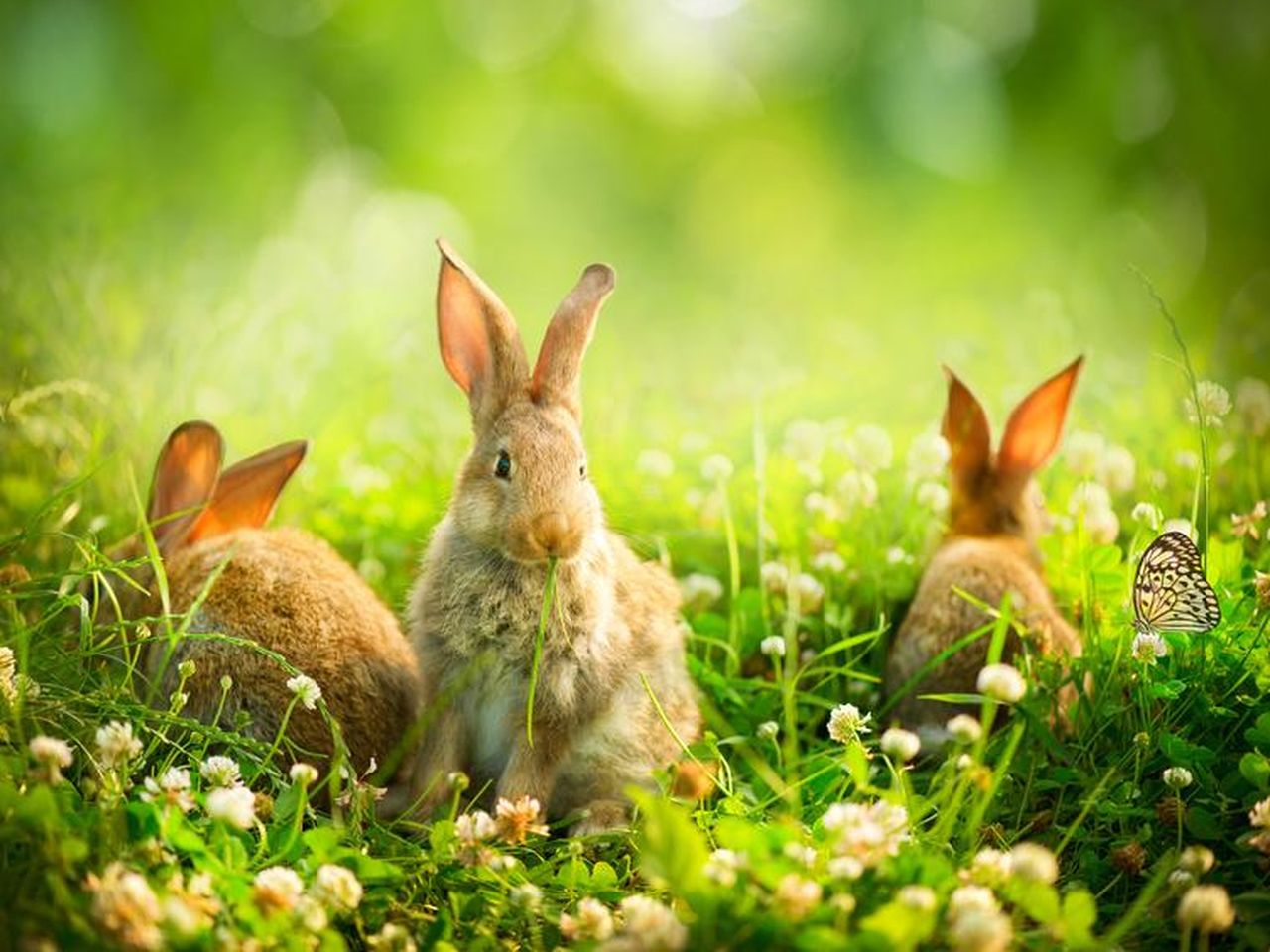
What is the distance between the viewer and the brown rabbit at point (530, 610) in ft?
14.4

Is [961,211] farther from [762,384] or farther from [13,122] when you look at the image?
[13,122]

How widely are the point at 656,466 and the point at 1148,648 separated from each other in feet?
7.49

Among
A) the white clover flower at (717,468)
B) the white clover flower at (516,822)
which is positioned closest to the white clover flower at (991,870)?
the white clover flower at (516,822)

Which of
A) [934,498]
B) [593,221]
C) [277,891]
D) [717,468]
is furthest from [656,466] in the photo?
[593,221]

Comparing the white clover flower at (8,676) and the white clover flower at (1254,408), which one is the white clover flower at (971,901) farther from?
the white clover flower at (1254,408)

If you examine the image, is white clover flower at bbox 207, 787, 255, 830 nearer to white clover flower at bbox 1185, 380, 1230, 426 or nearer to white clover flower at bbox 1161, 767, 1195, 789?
white clover flower at bbox 1161, 767, 1195, 789

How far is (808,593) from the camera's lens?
207 inches

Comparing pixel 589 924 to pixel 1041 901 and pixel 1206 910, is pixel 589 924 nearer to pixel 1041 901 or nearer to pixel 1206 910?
pixel 1041 901

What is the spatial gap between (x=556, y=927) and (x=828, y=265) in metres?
9.49

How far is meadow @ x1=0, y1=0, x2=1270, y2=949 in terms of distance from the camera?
3449mm

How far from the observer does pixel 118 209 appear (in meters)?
8.76

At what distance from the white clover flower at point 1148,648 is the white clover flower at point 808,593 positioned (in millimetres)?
1327

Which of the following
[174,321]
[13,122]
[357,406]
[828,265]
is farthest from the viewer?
[828,265]

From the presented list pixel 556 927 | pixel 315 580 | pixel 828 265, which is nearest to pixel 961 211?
pixel 828 265
